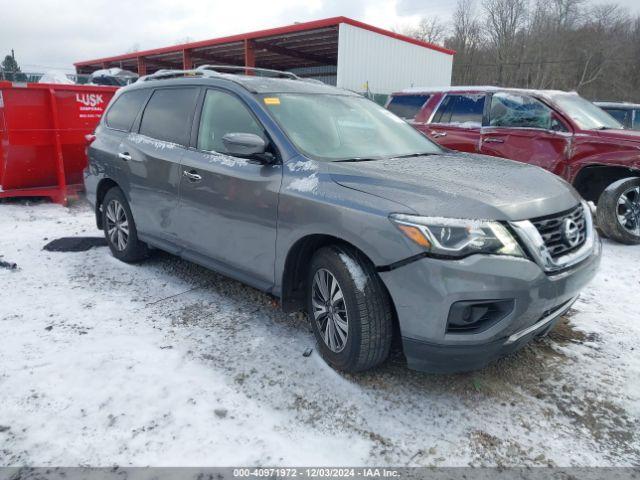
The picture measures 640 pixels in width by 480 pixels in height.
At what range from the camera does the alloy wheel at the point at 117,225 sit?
4676mm

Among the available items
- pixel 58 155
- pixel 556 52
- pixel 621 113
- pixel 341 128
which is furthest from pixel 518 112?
pixel 556 52

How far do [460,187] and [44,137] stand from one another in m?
6.96

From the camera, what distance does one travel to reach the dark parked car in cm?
962

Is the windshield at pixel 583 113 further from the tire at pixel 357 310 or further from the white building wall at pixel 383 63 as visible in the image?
the white building wall at pixel 383 63

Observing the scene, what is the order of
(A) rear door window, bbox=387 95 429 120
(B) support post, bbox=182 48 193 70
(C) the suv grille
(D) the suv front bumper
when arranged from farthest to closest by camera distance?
(B) support post, bbox=182 48 193 70, (A) rear door window, bbox=387 95 429 120, (C) the suv grille, (D) the suv front bumper

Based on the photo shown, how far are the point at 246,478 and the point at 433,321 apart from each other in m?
1.11

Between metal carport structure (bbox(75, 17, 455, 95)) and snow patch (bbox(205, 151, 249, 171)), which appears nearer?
snow patch (bbox(205, 151, 249, 171))

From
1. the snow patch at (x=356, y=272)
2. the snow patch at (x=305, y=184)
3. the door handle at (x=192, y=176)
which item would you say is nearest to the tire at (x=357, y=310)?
the snow patch at (x=356, y=272)

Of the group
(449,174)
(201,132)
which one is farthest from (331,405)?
(201,132)

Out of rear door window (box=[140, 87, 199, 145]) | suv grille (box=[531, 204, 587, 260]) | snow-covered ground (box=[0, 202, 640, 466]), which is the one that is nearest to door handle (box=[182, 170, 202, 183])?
rear door window (box=[140, 87, 199, 145])

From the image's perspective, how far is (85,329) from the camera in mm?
3389

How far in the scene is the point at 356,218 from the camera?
250 centimetres

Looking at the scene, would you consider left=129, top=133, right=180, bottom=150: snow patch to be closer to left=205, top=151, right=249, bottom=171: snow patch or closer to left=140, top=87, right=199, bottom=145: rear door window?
left=140, top=87, right=199, bottom=145: rear door window

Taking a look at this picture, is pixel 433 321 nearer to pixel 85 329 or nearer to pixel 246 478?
pixel 246 478
